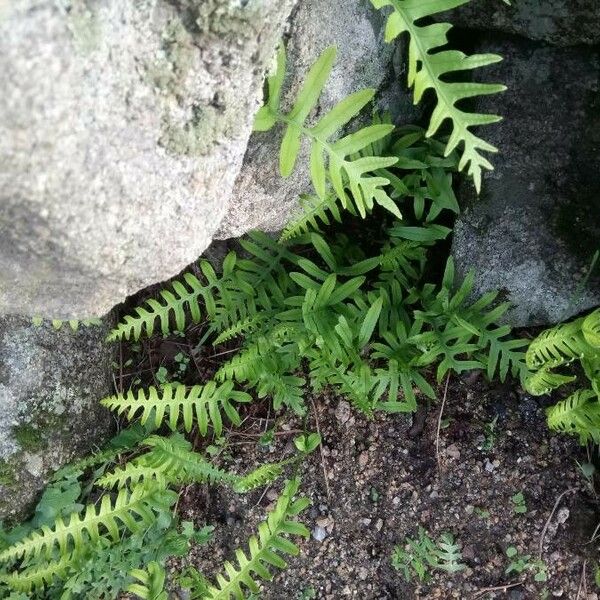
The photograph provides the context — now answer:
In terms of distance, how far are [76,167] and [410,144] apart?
159 centimetres

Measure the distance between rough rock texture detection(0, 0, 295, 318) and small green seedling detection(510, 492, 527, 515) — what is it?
5.99ft

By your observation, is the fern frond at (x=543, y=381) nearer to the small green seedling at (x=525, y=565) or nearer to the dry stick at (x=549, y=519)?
the dry stick at (x=549, y=519)

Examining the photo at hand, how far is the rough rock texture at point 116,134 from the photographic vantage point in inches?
58.1

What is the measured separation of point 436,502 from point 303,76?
1.90 m

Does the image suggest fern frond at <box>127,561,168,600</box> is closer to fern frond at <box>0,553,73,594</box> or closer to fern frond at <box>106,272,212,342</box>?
fern frond at <box>0,553,73,594</box>

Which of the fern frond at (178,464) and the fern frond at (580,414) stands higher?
the fern frond at (580,414)

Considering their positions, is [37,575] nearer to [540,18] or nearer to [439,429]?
[439,429]

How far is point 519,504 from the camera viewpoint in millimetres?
2898

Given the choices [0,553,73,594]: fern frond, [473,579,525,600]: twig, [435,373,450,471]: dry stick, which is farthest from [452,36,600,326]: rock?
[0,553,73,594]: fern frond

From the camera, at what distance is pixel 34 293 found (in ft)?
6.49

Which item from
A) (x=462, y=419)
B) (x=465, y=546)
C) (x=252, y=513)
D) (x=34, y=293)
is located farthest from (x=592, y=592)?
(x=34, y=293)

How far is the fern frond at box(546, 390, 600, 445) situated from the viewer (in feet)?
8.13

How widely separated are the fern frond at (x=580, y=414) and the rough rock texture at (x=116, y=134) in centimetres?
152

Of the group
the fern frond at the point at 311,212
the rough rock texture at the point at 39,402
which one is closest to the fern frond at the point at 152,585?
the rough rock texture at the point at 39,402
